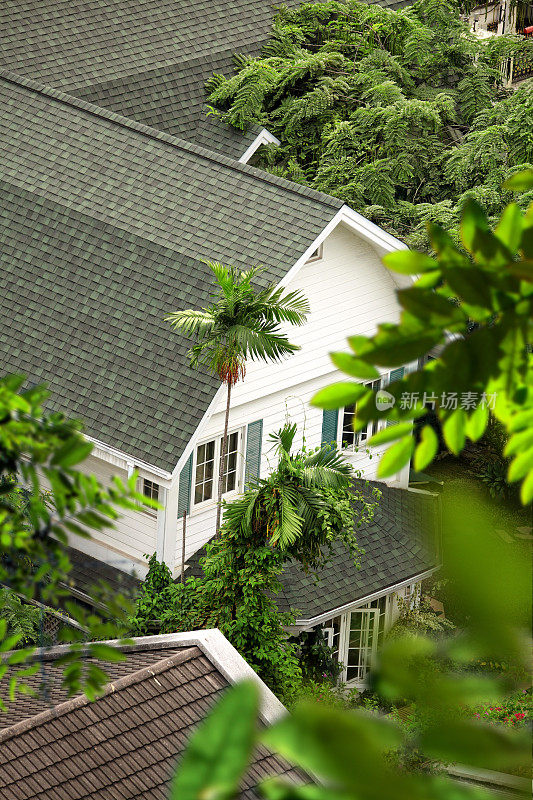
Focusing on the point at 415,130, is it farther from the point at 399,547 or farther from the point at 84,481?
the point at 84,481

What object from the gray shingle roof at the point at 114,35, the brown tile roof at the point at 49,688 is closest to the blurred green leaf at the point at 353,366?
the brown tile roof at the point at 49,688

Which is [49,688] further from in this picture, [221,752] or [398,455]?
[221,752]

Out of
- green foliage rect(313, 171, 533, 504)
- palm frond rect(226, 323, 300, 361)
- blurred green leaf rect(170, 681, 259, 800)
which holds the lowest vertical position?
blurred green leaf rect(170, 681, 259, 800)

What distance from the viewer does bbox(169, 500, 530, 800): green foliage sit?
121 centimetres

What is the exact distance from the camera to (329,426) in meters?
15.7

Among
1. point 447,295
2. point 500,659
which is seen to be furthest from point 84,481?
point 500,659

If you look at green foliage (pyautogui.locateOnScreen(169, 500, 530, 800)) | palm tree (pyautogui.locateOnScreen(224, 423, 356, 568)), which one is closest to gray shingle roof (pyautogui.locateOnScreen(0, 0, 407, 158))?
palm tree (pyautogui.locateOnScreen(224, 423, 356, 568))

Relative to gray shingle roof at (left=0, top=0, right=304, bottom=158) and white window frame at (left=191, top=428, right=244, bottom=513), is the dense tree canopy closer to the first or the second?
gray shingle roof at (left=0, top=0, right=304, bottom=158)

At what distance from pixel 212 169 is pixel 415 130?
5.36m

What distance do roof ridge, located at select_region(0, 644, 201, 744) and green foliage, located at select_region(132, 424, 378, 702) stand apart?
2.25 meters

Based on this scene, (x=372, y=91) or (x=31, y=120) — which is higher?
(x=372, y=91)

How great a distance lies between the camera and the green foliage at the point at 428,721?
1.21 meters

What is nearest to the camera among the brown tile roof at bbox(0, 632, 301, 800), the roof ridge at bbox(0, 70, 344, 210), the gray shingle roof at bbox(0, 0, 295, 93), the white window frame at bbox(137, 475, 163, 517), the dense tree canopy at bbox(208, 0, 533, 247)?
the brown tile roof at bbox(0, 632, 301, 800)

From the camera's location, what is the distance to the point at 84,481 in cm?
308
